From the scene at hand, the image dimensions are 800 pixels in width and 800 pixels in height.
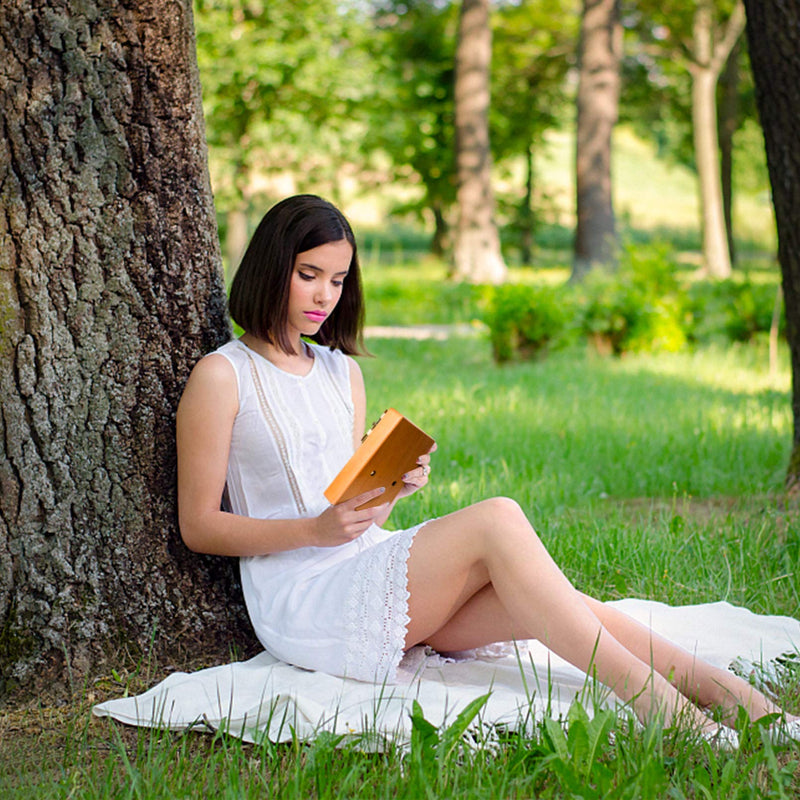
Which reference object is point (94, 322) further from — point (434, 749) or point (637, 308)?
point (637, 308)

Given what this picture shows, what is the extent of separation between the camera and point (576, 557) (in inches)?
155

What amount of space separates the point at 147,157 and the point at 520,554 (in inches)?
56.4

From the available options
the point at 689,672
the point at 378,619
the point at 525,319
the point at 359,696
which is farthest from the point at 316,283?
the point at 525,319

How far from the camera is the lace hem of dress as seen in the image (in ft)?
8.70

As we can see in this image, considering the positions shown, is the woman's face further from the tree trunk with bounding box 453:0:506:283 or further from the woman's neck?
the tree trunk with bounding box 453:0:506:283

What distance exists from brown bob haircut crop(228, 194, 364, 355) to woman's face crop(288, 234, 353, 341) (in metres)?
0.02

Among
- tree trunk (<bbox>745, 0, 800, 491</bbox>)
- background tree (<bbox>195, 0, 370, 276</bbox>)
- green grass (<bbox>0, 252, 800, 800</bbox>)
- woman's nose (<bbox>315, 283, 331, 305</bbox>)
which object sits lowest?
green grass (<bbox>0, 252, 800, 800</bbox>)

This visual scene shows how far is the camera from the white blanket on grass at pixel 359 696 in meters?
2.49

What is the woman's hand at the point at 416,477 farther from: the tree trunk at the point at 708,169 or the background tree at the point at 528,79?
the background tree at the point at 528,79

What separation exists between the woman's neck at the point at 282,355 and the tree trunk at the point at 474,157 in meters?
14.4

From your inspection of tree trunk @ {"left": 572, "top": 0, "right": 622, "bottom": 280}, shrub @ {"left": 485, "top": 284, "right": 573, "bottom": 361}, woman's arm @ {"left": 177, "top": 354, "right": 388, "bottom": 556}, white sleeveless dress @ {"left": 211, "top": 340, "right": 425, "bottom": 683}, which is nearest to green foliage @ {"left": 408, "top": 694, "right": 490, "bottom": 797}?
white sleeveless dress @ {"left": 211, "top": 340, "right": 425, "bottom": 683}

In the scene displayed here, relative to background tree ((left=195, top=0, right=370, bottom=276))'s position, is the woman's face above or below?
below

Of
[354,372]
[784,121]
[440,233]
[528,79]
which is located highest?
[528,79]

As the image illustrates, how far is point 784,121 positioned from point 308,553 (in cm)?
331
